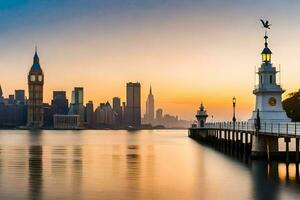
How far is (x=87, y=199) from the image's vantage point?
36.1m

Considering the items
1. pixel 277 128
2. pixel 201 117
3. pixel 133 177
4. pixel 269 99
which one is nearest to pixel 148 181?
pixel 133 177

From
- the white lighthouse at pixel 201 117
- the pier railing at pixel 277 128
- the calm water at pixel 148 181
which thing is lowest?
the calm water at pixel 148 181

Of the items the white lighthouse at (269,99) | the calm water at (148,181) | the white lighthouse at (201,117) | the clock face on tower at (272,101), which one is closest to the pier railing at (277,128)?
the white lighthouse at (269,99)

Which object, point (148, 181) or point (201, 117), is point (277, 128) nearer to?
point (148, 181)

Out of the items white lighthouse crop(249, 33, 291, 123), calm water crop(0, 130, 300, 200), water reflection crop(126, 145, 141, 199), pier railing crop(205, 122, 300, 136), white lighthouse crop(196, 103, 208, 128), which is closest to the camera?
calm water crop(0, 130, 300, 200)

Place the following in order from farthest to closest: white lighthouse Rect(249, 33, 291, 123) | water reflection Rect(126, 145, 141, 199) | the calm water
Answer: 1. white lighthouse Rect(249, 33, 291, 123)
2. water reflection Rect(126, 145, 141, 199)
3. the calm water

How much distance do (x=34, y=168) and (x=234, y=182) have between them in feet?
73.8

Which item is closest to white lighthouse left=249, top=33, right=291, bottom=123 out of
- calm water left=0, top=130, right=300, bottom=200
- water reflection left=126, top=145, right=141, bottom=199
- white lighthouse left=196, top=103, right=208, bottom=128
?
calm water left=0, top=130, right=300, bottom=200

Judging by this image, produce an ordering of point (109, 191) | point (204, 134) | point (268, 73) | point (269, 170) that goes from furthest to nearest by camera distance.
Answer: point (204, 134), point (268, 73), point (269, 170), point (109, 191)

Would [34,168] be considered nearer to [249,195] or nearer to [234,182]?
[234,182]

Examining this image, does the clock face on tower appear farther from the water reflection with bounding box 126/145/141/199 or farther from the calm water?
the water reflection with bounding box 126/145/141/199

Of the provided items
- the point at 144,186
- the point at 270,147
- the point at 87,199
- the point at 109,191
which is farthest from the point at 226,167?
the point at 87,199

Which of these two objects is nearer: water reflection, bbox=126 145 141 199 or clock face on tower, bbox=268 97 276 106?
water reflection, bbox=126 145 141 199

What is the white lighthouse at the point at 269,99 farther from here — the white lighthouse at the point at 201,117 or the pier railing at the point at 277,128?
the white lighthouse at the point at 201,117
